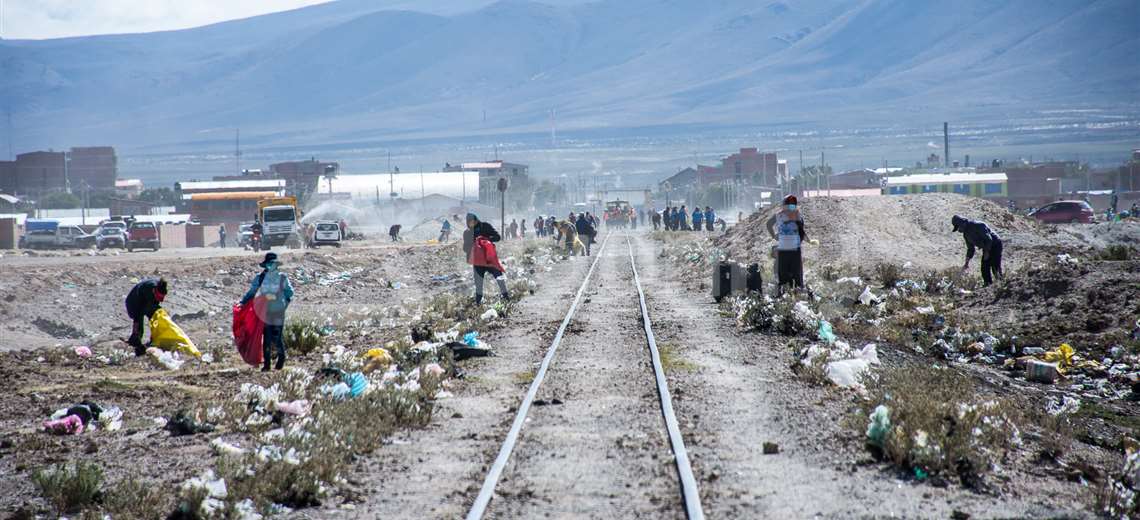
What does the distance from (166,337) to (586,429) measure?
7603 mm

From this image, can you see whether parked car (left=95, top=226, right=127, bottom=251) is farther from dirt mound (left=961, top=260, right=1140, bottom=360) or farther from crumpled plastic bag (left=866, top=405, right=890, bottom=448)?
crumpled plastic bag (left=866, top=405, right=890, bottom=448)

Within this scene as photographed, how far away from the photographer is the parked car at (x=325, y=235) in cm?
5278

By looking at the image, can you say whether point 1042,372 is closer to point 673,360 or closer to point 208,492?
point 673,360

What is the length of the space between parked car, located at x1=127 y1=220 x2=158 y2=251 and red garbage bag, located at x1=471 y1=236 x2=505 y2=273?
37.3 metres

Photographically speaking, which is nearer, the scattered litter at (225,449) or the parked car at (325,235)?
the scattered litter at (225,449)

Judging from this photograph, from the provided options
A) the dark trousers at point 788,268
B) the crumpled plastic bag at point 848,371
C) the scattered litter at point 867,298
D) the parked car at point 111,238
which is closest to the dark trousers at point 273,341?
the crumpled plastic bag at point 848,371

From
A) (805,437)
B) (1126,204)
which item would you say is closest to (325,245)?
(805,437)

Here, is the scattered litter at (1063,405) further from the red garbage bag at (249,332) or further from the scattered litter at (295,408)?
the red garbage bag at (249,332)

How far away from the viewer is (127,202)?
11631 cm

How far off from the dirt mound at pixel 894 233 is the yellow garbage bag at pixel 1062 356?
11.9 m

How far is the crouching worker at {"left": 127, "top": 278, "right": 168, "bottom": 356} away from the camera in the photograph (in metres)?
14.6

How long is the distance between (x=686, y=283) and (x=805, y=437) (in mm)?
16456

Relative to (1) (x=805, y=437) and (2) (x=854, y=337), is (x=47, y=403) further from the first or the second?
(2) (x=854, y=337)

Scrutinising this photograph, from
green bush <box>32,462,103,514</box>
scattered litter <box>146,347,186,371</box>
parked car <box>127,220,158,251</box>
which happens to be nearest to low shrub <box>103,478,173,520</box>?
green bush <box>32,462,103,514</box>
